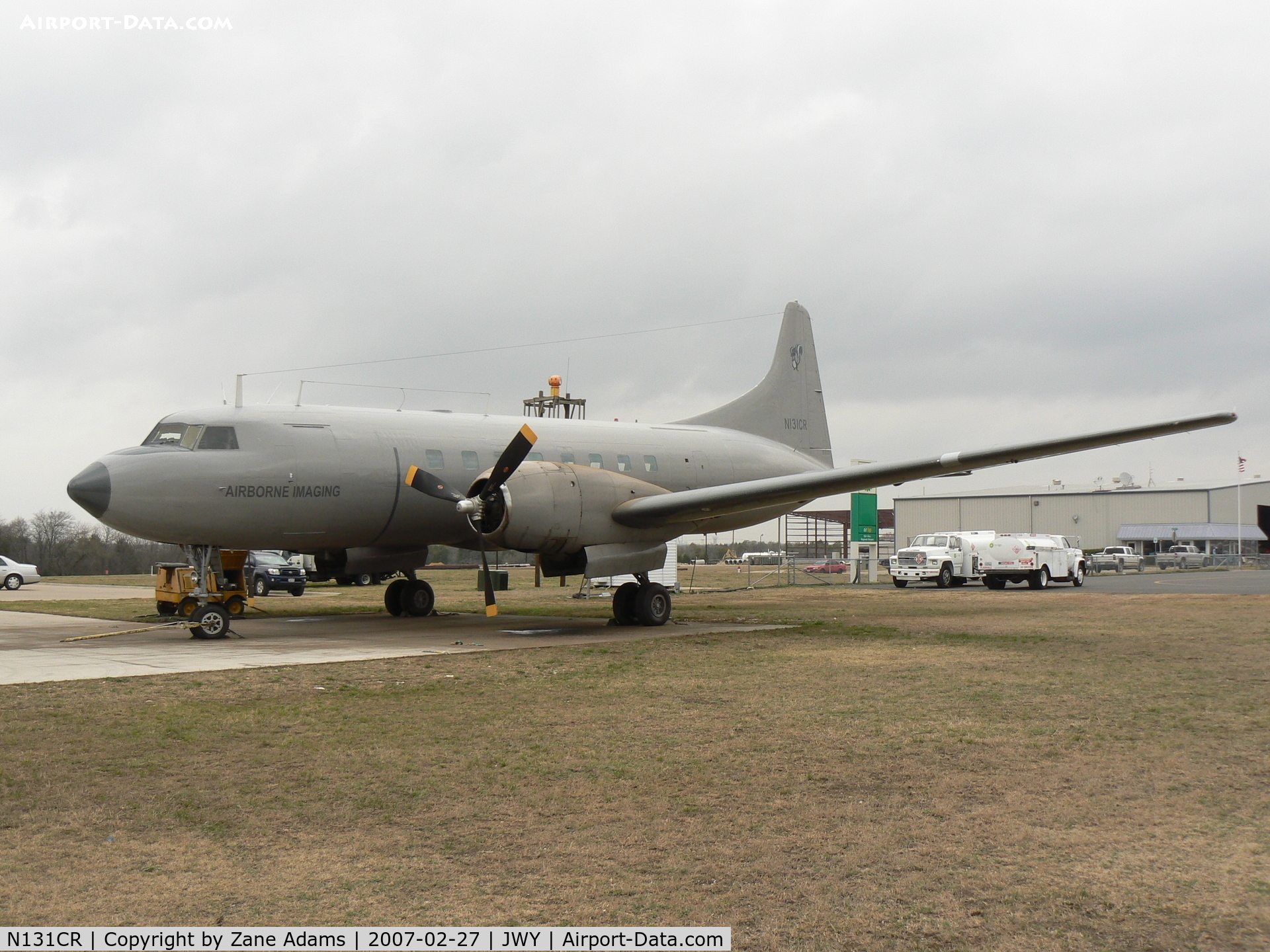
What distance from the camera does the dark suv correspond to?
1339 inches

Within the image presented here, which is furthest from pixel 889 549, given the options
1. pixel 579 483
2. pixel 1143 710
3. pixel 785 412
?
pixel 1143 710

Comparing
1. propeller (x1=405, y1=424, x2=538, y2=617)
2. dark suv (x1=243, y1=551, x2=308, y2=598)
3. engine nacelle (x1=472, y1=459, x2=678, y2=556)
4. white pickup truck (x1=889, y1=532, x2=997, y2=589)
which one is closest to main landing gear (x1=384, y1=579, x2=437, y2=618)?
engine nacelle (x1=472, y1=459, x2=678, y2=556)

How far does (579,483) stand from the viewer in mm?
17656

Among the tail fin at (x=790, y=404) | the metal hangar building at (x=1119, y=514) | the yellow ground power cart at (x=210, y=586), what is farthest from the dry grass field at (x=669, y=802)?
the metal hangar building at (x=1119, y=514)

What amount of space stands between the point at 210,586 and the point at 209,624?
77 centimetres

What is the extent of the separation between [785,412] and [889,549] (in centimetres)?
8309

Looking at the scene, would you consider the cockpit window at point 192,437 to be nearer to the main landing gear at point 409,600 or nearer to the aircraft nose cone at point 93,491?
the aircraft nose cone at point 93,491

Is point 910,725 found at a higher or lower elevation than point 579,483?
lower

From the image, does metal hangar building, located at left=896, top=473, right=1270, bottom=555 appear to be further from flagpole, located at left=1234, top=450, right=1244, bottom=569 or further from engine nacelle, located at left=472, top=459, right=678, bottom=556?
engine nacelle, located at left=472, top=459, right=678, bottom=556

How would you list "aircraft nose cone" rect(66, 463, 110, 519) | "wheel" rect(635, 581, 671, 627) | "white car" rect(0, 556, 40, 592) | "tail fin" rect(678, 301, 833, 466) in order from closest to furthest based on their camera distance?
1. "aircraft nose cone" rect(66, 463, 110, 519)
2. "wheel" rect(635, 581, 671, 627)
3. "tail fin" rect(678, 301, 833, 466)
4. "white car" rect(0, 556, 40, 592)

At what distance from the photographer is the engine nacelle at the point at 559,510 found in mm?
16656

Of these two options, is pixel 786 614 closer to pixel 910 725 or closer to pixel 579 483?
pixel 579 483

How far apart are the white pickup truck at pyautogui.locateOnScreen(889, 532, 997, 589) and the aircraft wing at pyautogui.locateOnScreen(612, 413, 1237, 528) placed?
18.2m

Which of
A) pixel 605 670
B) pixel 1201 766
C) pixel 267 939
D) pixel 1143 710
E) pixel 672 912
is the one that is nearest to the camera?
pixel 267 939
